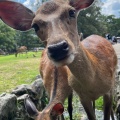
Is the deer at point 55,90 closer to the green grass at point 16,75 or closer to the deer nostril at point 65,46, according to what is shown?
the deer nostril at point 65,46

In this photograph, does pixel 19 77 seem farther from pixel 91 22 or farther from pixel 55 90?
pixel 91 22

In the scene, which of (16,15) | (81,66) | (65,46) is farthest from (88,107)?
(65,46)

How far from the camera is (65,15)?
3951 mm

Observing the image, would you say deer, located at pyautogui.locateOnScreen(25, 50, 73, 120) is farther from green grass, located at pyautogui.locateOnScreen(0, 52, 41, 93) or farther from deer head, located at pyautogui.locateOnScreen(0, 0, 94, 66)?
green grass, located at pyautogui.locateOnScreen(0, 52, 41, 93)

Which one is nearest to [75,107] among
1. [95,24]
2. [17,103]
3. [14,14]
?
[17,103]

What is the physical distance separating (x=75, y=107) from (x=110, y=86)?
352 cm

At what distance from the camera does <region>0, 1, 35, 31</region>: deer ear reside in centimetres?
448

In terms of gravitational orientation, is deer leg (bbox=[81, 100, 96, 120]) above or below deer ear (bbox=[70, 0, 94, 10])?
below

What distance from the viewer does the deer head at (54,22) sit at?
3.43 meters

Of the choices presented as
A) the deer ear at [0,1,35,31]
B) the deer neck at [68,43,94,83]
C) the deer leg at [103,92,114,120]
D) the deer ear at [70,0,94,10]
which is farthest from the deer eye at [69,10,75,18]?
the deer leg at [103,92,114,120]

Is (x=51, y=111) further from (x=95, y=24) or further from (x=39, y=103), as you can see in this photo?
(x=95, y=24)

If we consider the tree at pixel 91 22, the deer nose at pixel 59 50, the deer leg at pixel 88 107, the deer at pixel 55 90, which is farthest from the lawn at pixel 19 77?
the tree at pixel 91 22

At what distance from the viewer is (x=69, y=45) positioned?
3.51 meters

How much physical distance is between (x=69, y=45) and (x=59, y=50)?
22 cm
